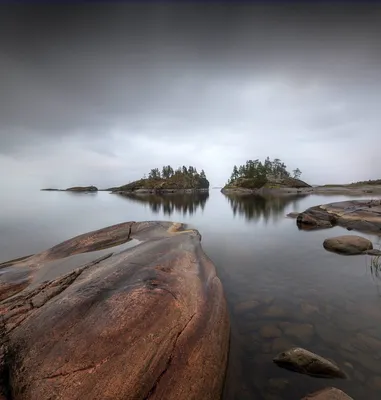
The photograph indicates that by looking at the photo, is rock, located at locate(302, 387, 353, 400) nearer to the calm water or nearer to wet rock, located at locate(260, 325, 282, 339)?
the calm water

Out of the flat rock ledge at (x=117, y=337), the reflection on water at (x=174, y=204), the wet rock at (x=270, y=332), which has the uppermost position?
the flat rock ledge at (x=117, y=337)

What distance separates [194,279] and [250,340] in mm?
2583

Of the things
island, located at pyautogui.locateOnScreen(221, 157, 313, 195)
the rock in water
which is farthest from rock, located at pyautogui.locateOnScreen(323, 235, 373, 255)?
island, located at pyautogui.locateOnScreen(221, 157, 313, 195)

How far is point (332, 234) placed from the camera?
21.7m

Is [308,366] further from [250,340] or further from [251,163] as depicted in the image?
[251,163]

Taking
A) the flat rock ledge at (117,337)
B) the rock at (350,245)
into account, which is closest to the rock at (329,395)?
the flat rock ledge at (117,337)

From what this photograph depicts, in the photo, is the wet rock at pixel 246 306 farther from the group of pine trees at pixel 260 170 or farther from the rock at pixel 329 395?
the group of pine trees at pixel 260 170

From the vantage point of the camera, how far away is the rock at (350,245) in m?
14.9

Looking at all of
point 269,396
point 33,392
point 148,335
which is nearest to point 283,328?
point 269,396

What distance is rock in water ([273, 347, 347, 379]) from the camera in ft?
17.9

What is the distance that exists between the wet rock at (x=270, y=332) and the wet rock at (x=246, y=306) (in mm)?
1250

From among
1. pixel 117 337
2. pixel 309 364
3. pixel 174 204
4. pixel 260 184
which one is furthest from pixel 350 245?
pixel 260 184

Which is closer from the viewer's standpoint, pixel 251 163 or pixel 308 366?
pixel 308 366

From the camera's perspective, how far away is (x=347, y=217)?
25.1 meters
